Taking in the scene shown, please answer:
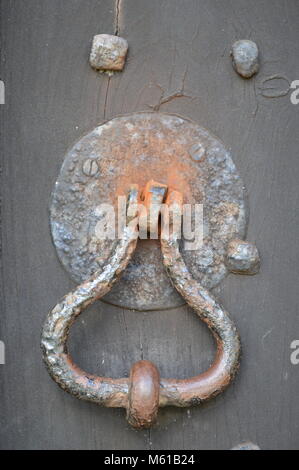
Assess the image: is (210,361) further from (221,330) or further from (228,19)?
(228,19)

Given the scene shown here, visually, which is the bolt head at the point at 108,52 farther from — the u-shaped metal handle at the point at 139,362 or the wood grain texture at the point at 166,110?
the u-shaped metal handle at the point at 139,362

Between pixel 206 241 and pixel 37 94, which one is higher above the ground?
pixel 37 94

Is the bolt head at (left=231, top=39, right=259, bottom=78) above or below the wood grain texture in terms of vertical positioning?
above

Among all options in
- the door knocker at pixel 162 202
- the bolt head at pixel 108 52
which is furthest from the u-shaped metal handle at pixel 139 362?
the bolt head at pixel 108 52

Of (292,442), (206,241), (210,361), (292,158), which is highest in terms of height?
(292,158)

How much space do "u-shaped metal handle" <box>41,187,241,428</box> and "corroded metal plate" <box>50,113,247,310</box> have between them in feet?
0.16

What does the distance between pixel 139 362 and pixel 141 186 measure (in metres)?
0.24

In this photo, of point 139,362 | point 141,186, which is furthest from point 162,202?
point 139,362

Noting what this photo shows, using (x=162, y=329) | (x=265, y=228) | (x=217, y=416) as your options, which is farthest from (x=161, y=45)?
(x=217, y=416)

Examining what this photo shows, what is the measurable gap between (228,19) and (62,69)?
24 centimetres

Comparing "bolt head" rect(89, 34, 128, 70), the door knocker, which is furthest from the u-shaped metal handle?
"bolt head" rect(89, 34, 128, 70)

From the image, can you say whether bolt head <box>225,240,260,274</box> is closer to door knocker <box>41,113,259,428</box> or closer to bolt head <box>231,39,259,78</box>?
door knocker <box>41,113,259,428</box>

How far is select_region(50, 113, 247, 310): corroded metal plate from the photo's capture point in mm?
896

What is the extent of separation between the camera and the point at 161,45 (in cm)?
91
